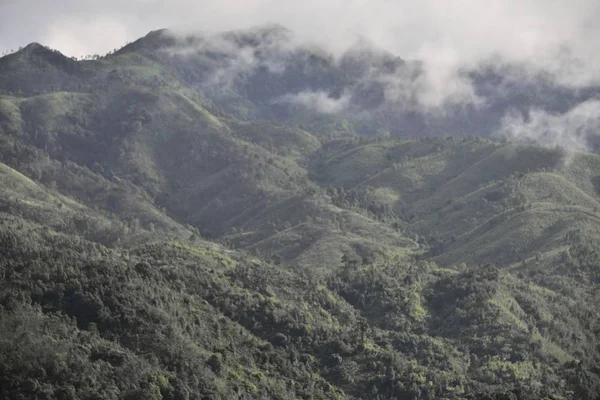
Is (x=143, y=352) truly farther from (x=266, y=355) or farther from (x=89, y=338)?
(x=266, y=355)

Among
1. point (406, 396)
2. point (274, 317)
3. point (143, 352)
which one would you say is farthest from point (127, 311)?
point (406, 396)

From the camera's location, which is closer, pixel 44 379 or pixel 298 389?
pixel 44 379

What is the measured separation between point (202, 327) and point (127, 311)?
57.4 feet

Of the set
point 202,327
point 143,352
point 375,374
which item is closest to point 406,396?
point 375,374

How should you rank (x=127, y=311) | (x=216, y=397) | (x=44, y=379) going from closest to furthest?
(x=44, y=379)
(x=216, y=397)
(x=127, y=311)

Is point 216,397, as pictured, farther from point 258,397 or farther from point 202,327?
point 202,327

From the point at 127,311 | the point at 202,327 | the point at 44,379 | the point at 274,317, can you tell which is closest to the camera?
the point at 44,379

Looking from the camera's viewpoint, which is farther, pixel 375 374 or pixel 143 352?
pixel 375 374

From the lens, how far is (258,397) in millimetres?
163375

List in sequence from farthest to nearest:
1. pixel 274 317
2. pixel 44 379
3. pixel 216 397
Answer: pixel 274 317
pixel 216 397
pixel 44 379

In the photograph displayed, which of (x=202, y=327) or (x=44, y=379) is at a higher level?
(x=202, y=327)

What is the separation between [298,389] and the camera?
173 meters

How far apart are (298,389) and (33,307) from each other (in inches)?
1794

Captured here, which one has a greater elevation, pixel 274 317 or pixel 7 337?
pixel 274 317
